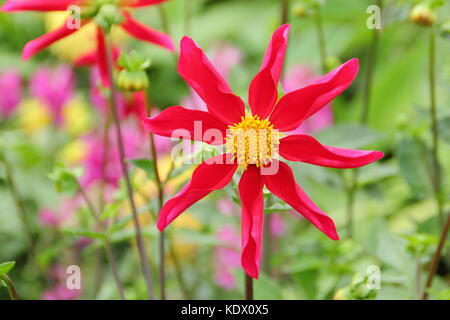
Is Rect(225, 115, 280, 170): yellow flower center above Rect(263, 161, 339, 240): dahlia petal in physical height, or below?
above

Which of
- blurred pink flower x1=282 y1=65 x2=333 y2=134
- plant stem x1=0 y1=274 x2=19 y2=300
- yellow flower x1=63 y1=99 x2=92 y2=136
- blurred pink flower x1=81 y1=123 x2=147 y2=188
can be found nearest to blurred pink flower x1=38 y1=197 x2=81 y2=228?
blurred pink flower x1=81 y1=123 x2=147 y2=188

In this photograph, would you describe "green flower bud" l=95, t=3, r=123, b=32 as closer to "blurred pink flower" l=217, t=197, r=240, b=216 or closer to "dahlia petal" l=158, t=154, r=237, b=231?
"dahlia petal" l=158, t=154, r=237, b=231

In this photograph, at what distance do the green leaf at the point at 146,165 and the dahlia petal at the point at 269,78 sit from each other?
0.11 m

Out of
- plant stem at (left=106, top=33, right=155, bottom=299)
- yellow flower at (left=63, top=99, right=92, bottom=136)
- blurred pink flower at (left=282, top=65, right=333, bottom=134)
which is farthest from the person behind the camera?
yellow flower at (left=63, top=99, right=92, bottom=136)

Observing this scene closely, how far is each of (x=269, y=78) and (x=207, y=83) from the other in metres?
0.04

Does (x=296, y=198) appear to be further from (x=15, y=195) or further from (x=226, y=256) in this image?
(x=226, y=256)

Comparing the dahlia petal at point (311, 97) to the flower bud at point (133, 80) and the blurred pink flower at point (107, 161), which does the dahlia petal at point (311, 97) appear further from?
the blurred pink flower at point (107, 161)

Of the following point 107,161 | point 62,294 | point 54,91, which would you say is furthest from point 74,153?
point 62,294

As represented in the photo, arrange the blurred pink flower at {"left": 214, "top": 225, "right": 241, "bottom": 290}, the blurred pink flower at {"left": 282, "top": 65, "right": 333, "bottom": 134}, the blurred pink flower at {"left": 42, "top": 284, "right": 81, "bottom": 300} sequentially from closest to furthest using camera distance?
the blurred pink flower at {"left": 42, "top": 284, "right": 81, "bottom": 300}
the blurred pink flower at {"left": 214, "top": 225, "right": 241, "bottom": 290}
the blurred pink flower at {"left": 282, "top": 65, "right": 333, "bottom": 134}

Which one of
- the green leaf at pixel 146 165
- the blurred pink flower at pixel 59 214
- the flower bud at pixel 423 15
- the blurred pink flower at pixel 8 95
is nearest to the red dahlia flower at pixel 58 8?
the green leaf at pixel 146 165

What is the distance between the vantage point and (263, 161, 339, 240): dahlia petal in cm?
41

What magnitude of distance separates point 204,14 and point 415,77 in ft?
2.69

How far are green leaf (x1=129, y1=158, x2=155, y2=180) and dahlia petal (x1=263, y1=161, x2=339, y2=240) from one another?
0.12 metres
